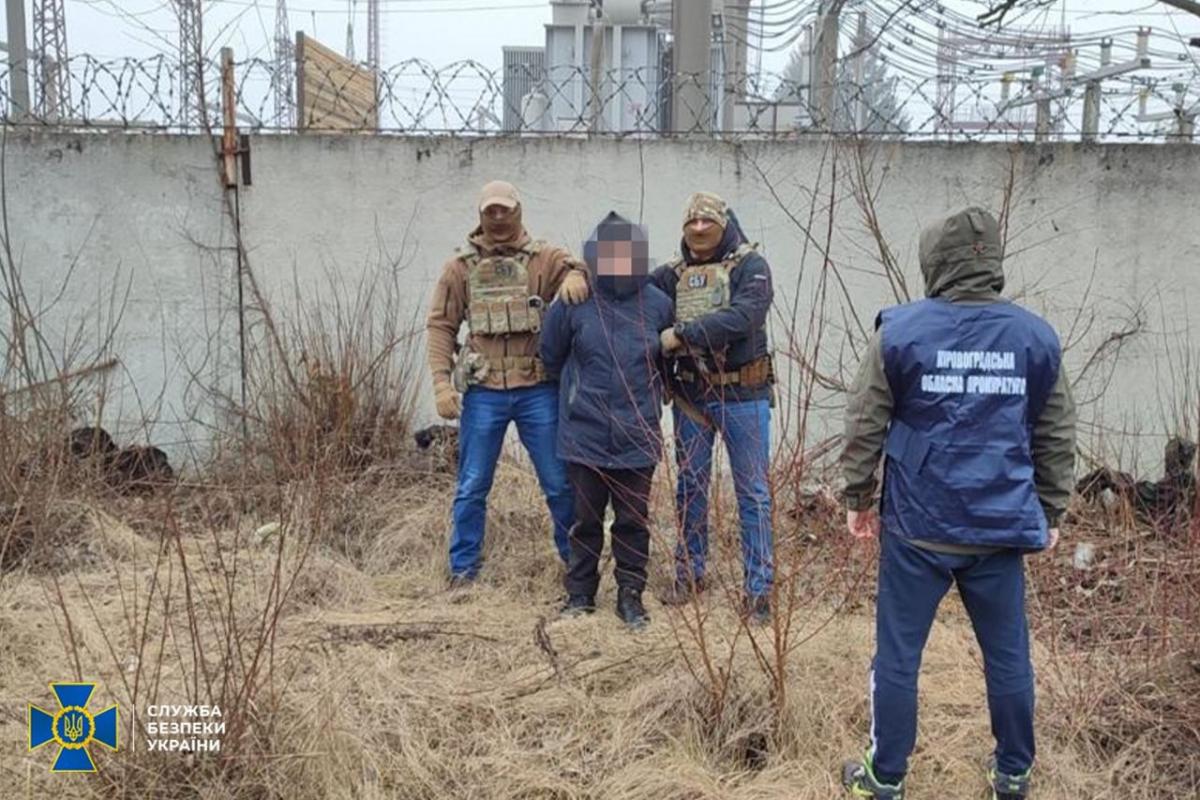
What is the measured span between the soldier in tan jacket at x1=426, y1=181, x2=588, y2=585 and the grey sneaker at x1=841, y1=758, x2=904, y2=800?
165 centimetres

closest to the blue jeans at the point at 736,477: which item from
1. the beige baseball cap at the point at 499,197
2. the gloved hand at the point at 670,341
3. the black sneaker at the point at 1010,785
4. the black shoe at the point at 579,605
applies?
the gloved hand at the point at 670,341

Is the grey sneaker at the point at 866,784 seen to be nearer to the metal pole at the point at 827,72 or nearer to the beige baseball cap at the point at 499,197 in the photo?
the beige baseball cap at the point at 499,197

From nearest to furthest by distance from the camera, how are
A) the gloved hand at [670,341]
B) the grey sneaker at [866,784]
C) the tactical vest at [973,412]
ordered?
1. the tactical vest at [973,412]
2. the grey sneaker at [866,784]
3. the gloved hand at [670,341]

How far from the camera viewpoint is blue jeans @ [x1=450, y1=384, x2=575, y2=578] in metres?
3.82

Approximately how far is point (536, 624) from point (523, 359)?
1041mm

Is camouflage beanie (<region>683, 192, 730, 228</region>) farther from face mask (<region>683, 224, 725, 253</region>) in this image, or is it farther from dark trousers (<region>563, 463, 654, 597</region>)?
dark trousers (<region>563, 463, 654, 597</region>)

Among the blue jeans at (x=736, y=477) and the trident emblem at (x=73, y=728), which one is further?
the blue jeans at (x=736, y=477)

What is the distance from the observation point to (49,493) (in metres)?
4.02

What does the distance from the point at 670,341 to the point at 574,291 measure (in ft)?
1.27

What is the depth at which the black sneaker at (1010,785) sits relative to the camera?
238 cm

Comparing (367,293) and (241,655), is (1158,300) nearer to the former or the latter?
(367,293)

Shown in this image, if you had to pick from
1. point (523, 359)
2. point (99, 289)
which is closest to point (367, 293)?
point (99, 289)

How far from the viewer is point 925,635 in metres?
2.35

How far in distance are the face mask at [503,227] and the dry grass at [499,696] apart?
132 cm
